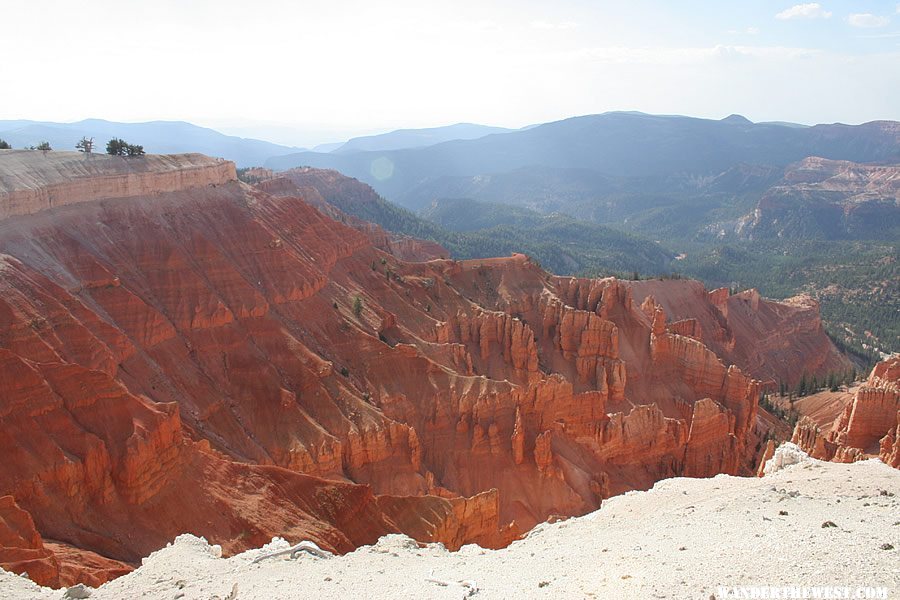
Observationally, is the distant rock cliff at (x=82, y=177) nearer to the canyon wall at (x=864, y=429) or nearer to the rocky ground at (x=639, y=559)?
the rocky ground at (x=639, y=559)

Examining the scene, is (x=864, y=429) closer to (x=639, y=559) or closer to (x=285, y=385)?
(x=639, y=559)

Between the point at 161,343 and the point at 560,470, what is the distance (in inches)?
1119

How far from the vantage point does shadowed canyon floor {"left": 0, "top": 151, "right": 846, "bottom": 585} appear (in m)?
27.1

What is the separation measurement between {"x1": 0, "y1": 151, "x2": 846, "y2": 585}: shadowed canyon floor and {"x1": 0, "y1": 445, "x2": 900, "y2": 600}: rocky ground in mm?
6025

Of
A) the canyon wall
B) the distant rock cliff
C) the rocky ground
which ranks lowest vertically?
the canyon wall

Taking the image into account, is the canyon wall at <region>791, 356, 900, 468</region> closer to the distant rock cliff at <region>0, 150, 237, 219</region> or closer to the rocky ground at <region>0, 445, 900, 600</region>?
the rocky ground at <region>0, 445, 900, 600</region>

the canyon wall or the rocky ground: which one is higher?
the rocky ground

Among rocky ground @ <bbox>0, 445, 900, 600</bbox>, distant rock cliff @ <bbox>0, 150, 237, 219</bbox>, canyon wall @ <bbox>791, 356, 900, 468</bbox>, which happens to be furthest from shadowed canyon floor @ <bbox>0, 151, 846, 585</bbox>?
canyon wall @ <bbox>791, 356, 900, 468</bbox>

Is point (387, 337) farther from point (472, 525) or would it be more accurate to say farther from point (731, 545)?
point (731, 545)

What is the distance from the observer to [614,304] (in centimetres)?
6862

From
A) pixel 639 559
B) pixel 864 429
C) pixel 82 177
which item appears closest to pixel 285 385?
pixel 82 177

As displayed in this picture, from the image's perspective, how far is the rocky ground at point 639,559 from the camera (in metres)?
13.7

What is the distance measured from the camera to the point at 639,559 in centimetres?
1581

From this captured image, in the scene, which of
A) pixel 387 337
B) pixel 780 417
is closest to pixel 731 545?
pixel 387 337
